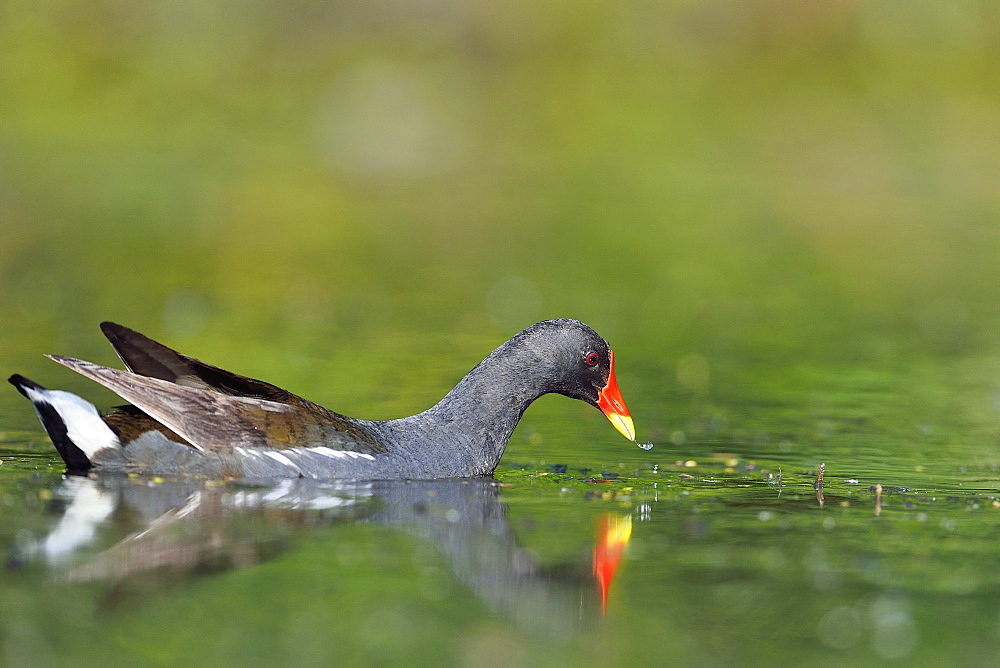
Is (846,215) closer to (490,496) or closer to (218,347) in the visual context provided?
(218,347)

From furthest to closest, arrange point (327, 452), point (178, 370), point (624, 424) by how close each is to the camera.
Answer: point (624, 424)
point (178, 370)
point (327, 452)

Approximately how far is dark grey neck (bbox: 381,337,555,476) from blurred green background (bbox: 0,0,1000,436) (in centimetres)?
131

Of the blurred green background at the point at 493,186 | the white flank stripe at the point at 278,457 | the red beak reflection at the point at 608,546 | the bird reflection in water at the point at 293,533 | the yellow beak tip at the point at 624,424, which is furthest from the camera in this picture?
the blurred green background at the point at 493,186

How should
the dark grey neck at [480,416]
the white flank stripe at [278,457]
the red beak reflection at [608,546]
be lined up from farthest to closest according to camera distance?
the dark grey neck at [480,416], the white flank stripe at [278,457], the red beak reflection at [608,546]

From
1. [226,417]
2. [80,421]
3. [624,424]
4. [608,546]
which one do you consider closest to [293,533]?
[226,417]

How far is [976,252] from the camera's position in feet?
54.7

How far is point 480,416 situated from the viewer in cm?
762

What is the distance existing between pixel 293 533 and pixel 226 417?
44.2 inches

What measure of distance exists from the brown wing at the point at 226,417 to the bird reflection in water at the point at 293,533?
0.20 metres

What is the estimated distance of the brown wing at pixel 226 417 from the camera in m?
6.82

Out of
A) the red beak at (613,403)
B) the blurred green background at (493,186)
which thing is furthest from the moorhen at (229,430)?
the blurred green background at (493,186)

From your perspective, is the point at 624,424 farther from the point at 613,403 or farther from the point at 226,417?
the point at 226,417

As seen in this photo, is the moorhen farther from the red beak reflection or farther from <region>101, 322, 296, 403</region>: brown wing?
the red beak reflection

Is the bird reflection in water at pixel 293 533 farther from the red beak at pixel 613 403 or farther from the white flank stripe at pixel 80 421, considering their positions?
the red beak at pixel 613 403
